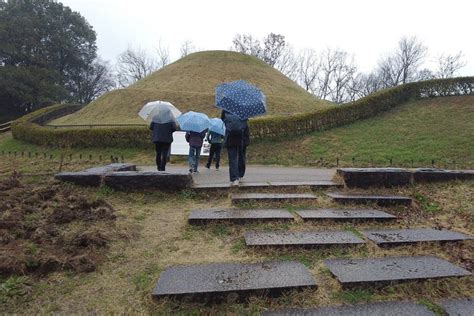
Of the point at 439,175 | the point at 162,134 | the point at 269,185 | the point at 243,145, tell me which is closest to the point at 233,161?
the point at 243,145

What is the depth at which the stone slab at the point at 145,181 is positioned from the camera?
4973 millimetres

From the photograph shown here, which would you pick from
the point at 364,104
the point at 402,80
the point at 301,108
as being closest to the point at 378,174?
the point at 364,104

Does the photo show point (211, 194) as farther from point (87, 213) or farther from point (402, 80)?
point (402, 80)

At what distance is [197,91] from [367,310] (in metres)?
24.2

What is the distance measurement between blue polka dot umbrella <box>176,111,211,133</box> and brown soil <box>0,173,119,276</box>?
303 cm

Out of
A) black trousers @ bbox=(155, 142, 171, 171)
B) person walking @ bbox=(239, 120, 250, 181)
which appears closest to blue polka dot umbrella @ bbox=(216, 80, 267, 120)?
person walking @ bbox=(239, 120, 250, 181)

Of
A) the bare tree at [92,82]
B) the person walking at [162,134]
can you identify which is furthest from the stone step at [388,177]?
the bare tree at [92,82]

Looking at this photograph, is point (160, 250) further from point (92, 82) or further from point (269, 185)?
point (92, 82)

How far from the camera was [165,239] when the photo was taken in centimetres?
340

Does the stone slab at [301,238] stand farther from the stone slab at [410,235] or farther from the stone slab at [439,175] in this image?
the stone slab at [439,175]

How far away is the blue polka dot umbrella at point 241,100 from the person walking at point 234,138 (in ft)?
0.36

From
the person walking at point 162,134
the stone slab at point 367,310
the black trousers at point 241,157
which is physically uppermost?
the person walking at point 162,134

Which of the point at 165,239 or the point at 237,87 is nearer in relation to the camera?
the point at 165,239

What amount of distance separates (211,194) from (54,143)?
472 inches
